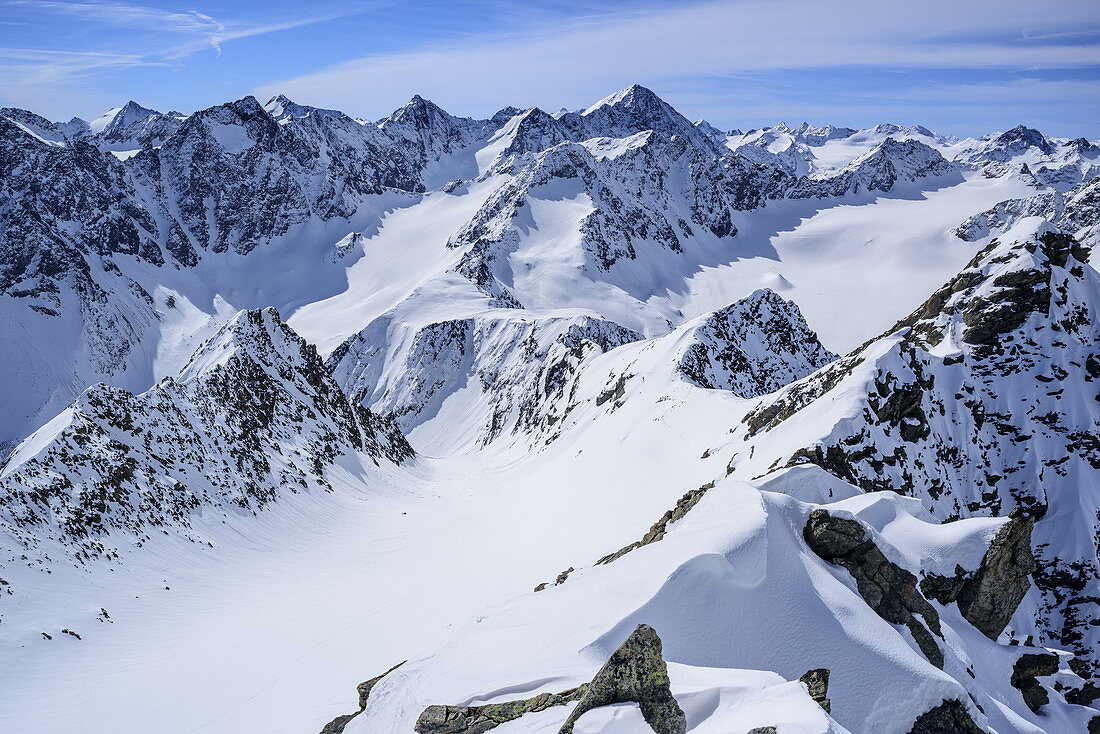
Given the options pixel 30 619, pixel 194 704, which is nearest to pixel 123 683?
pixel 194 704

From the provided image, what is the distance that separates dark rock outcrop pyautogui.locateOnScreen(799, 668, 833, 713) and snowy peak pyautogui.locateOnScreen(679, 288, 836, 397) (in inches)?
1755

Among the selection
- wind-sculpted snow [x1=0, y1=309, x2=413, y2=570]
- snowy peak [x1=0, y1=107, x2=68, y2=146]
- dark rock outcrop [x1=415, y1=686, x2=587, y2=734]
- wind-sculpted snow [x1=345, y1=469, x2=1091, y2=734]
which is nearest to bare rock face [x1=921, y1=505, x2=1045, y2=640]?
wind-sculpted snow [x1=345, y1=469, x2=1091, y2=734]

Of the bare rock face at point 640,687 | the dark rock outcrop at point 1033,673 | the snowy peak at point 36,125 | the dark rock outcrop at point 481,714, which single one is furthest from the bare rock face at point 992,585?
the snowy peak at point 36,125

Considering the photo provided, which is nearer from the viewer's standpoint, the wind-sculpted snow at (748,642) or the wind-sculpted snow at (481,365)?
the wind-sculpted snow at (748,642)

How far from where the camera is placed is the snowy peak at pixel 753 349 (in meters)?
59.2

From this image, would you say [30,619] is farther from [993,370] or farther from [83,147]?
[83,147]

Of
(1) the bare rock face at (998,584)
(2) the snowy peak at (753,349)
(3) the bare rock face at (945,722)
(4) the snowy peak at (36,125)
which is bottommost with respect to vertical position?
(2) the snowy peak at (753,349)

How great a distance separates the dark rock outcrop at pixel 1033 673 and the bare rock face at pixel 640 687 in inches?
571

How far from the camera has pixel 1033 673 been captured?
18.2 m

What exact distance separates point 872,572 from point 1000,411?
24933mm

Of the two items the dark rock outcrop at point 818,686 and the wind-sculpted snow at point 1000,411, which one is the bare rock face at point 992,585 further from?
the dark rock outcrop at point 818,686

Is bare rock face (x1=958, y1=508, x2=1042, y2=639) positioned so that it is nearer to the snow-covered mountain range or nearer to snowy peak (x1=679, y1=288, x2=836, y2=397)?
the snow-covered mountain range

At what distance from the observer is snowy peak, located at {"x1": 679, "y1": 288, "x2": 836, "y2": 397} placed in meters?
59.2

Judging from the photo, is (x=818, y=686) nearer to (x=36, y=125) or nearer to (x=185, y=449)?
(x=185, y=449)
